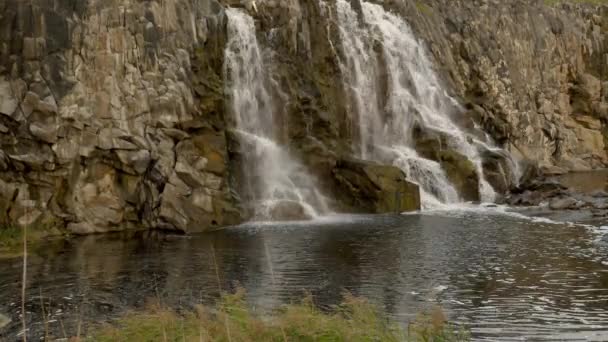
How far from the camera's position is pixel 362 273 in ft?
73.1

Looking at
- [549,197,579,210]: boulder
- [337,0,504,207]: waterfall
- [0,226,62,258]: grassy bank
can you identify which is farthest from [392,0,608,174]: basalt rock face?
[0,226,62,258]: grassy bank

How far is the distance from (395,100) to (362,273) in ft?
85.6

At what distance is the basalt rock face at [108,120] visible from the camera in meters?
31.2

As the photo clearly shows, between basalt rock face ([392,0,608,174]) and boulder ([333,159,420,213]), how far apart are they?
45.2 ft

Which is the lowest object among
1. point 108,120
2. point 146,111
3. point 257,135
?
point 257,135

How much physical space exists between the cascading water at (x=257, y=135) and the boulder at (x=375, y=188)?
143 centimetres

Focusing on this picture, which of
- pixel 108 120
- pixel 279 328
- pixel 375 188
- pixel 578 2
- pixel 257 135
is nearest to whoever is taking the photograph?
pixel 279 328

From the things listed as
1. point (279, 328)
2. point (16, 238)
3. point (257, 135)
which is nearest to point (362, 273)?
point (279, 328)

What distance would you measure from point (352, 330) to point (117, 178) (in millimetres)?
23600

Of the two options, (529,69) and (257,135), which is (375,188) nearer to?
(257,135)

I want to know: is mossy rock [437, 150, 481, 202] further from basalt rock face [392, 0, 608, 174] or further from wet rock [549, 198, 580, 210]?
basalt rock face [392, 0, 608, 174]

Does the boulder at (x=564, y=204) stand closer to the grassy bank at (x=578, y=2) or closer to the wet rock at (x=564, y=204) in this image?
the wet rock at (x=564, y=204)

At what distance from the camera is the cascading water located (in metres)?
37.9

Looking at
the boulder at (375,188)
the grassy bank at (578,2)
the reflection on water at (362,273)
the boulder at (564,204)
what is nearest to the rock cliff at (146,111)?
the boulder at (375,188)
